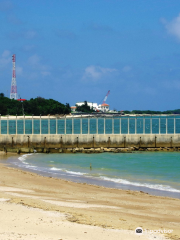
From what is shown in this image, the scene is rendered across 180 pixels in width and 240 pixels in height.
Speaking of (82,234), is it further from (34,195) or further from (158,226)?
(34,195)

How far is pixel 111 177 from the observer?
28.2 meters

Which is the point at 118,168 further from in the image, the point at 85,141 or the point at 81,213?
the point at 81,213

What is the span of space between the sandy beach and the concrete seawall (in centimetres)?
2535

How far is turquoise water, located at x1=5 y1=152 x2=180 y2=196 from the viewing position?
84.0 ft

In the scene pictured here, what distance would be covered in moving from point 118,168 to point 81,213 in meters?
20.3

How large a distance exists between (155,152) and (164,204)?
30.9m

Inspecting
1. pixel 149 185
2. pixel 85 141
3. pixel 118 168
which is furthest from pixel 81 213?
pixel 85 141

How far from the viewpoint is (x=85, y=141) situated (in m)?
48.8

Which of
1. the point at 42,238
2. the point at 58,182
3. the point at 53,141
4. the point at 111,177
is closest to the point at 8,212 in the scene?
the point at 42,238

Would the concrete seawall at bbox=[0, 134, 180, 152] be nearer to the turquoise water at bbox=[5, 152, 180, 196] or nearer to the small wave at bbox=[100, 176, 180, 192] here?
the turquoise water at bbox=[5, 152, 180, 196]

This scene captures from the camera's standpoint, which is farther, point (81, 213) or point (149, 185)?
point (149, 185)

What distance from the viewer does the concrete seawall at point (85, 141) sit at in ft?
158

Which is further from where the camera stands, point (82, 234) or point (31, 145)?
point (31, 145)

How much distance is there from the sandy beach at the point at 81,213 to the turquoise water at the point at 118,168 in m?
3.82
